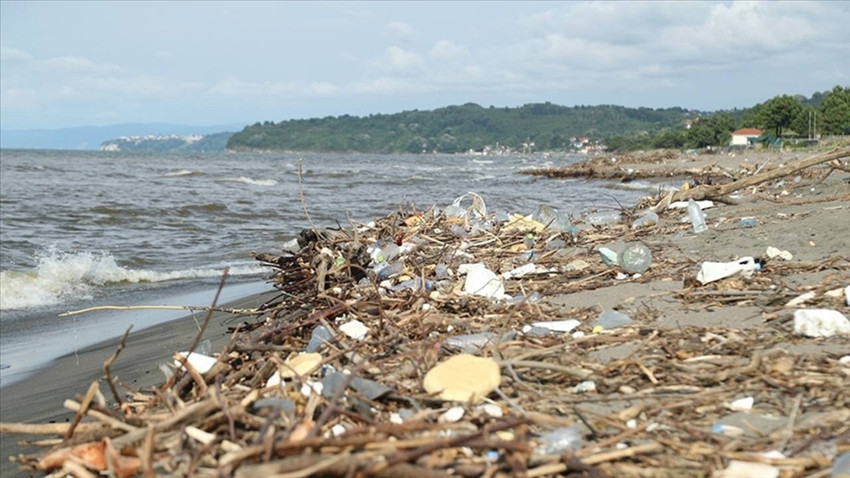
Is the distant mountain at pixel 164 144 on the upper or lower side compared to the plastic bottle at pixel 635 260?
upper

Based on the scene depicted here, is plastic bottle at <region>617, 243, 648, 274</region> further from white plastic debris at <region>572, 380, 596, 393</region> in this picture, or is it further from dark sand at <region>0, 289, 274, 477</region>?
dark sand at <region>0, 289, 274, 477</region>

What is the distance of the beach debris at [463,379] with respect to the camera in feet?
7.38

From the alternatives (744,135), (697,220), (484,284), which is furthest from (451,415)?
(744,135)

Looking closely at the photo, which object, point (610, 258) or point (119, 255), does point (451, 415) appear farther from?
point (119, 255)

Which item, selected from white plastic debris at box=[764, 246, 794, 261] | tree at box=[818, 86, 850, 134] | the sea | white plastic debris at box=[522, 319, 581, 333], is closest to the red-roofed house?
tree at box=[818, 86, 850, 134]

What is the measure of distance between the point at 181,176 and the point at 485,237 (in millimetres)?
30787

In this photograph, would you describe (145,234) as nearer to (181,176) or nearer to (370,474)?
(370,474)

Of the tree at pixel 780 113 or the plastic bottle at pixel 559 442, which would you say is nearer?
the plastic bottle at pixel 559 442

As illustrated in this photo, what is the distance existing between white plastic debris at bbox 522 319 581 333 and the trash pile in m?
0.01

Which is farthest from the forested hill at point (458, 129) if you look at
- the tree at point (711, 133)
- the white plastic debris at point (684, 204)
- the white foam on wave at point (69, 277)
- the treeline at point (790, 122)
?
the white plastic debris at point (684, 204)

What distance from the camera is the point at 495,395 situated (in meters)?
2.30

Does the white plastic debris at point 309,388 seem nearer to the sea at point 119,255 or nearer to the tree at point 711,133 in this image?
the sea at point 119,255

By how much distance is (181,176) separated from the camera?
1336 inches

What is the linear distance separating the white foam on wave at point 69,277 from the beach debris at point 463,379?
635 centimetres
